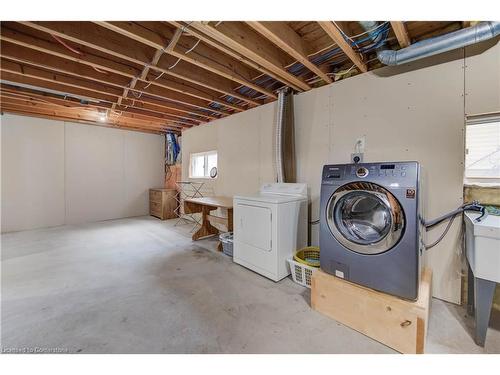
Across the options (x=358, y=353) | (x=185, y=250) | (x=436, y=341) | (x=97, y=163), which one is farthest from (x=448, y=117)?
(x=97, y=163)

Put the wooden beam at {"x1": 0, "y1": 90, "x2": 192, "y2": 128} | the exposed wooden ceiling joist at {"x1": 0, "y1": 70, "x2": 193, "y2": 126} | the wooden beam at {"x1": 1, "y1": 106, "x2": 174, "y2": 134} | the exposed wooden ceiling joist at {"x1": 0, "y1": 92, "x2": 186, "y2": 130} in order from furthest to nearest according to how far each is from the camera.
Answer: the wooden beam at {"x1": 1, "y1": 106, "x2": 174, "y2": 134} → the exposed wooden ceiling joist at {"x1": 0, "y1": 92, "x2": 186, "y2": 130} → the wooden beam at {"x1": 0, "y1": 90, "x2": 192, "y2": 128} → the exposed wooden ceiling joist at {"x1": 0, "y1": 70, "x2": 193, "y2": 126}

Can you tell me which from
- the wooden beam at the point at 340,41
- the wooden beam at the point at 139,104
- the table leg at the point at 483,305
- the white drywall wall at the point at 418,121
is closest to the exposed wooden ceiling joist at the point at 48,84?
the wooden beam at the point at 139,104

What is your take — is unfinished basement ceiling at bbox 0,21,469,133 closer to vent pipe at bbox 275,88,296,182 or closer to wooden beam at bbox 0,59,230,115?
wooden beam at bbox 0,59,230,115

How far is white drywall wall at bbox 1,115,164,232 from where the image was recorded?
423 centimetres

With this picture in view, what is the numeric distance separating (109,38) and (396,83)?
2.79 meters

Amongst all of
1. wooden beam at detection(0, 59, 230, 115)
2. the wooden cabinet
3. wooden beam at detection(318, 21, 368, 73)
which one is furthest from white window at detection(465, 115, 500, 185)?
the wooden cabinet

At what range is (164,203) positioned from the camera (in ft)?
17.7

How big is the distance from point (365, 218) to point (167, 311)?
1.80 metres

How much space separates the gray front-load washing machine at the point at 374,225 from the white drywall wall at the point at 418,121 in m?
0.72

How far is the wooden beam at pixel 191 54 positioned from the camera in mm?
1696

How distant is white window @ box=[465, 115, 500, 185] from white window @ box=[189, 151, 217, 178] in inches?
154

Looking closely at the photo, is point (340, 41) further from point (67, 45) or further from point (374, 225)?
point (67, 45)

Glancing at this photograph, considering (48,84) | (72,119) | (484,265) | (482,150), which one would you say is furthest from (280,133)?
(72,119)
